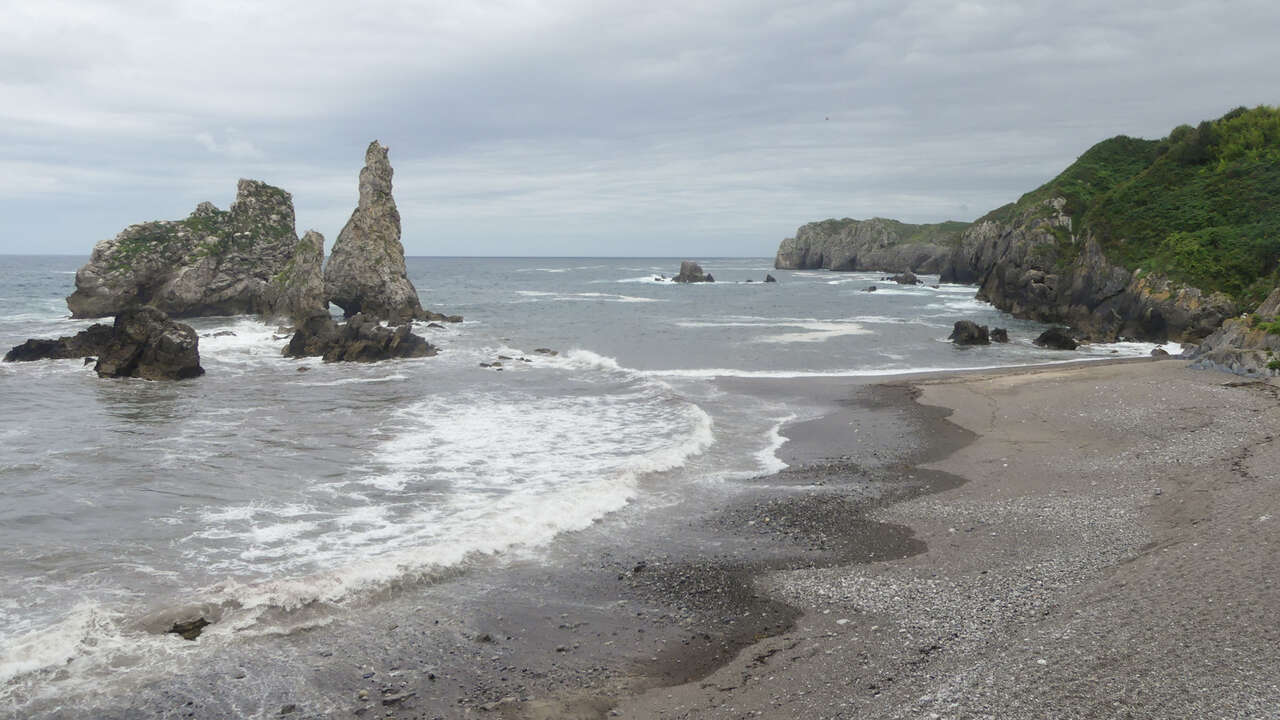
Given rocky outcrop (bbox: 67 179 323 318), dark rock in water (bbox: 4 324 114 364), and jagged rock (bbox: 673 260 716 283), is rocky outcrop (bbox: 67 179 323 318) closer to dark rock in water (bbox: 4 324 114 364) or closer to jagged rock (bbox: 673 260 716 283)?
dark rock in water (bbox: 4 324 114 364)

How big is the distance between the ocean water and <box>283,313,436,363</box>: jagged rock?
1.51 metres

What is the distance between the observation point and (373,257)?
5319 cm

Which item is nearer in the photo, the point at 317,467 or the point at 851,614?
the point at 851,614

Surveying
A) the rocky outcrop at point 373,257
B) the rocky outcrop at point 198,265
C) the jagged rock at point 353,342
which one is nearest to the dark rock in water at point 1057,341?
the jagged rock at point 353,342

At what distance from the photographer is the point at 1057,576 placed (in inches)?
449

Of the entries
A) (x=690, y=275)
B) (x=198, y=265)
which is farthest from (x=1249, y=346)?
(x=690, y=275)

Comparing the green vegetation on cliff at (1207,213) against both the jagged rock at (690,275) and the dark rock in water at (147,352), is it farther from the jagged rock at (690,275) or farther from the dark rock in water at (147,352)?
the jagged rock at (690,275)

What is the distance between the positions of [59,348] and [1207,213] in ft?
219

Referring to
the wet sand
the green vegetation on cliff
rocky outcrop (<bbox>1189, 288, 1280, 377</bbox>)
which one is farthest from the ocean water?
rocky outcrop (<bbox>1189, 288, 1280, 377</bbox>)

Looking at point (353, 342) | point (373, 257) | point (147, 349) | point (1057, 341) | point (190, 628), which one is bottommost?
point (190, 628)

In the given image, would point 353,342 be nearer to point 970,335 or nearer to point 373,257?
point 373,257

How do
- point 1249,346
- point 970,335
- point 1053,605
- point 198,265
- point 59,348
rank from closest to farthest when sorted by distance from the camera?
point 1053,605 < point 1249,346 < point 59,348 < point 970,335 < point 198,265

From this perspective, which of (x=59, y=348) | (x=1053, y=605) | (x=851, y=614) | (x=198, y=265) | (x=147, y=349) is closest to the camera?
(x=1053, y=605)

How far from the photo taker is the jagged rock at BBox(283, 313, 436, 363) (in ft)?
131
